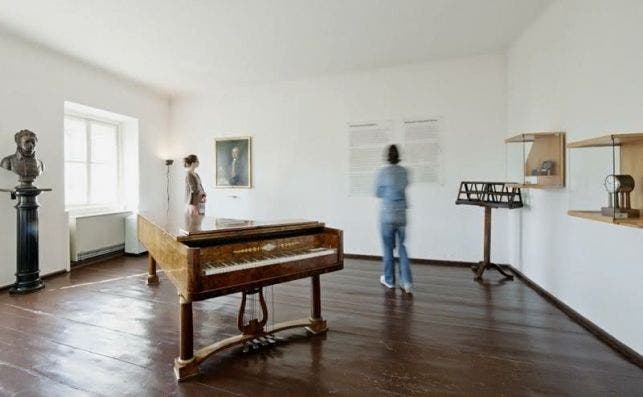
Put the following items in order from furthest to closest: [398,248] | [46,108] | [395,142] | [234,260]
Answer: [395,142], [46,108], [398,248], [234,260]

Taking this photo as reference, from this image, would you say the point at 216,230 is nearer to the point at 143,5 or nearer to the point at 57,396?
the point at 57,396

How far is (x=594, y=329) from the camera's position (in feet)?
8.95

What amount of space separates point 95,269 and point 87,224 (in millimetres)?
725

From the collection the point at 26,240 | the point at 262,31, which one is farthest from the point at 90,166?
the point at 262,31

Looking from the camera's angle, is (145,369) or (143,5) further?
(143,5)

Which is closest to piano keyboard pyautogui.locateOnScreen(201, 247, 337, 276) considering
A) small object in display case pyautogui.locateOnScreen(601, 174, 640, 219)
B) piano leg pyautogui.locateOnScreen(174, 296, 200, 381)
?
piano leg pyautogui.locateOnScreen(174, 296, 200, 381)

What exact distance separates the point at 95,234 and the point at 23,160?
5.83 feet

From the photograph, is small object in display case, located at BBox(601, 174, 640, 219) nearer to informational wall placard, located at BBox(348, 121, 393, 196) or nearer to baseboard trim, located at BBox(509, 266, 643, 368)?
baseboard trim, located at BBox(509, 266, 643, 368)

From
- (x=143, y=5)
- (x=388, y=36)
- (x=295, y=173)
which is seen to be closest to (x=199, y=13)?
(x=143, y=5)

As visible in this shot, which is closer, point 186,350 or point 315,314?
point 186,350

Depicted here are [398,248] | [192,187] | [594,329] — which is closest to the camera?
[594,329]

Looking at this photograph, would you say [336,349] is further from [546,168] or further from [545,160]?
[545,160]

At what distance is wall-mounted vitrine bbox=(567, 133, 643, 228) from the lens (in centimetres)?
199

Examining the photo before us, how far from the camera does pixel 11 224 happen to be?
4074 mm
